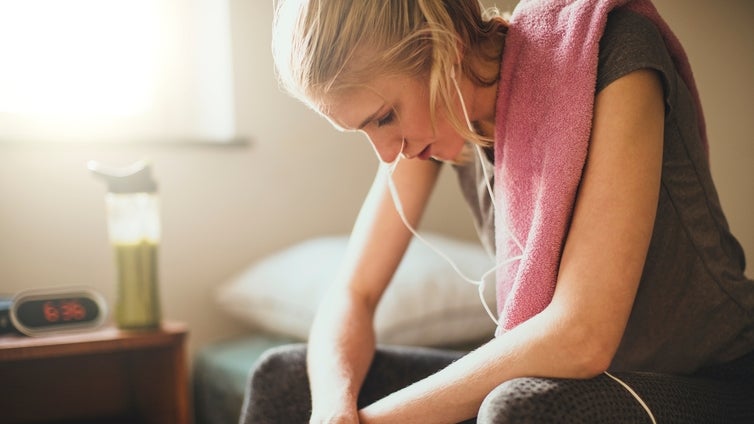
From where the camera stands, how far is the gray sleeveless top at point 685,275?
2.40ft

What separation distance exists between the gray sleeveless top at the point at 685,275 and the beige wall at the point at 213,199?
3.55 ft

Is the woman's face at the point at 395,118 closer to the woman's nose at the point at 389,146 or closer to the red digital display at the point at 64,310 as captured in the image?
the woman's nose at the point at 389,146

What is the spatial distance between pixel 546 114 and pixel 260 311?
0.91m

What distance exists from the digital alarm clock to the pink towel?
0.75m

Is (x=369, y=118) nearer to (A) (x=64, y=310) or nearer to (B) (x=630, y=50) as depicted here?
(B) (x=630, y=50)

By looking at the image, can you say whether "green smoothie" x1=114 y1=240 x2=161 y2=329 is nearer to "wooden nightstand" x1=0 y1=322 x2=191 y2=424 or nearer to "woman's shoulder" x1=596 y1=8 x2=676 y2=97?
"wooden nightstand" x1=0 y1=322 x2=191 y2=424

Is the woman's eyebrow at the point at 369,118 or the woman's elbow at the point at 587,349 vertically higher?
the woman's eyebrow at the point at 369,118

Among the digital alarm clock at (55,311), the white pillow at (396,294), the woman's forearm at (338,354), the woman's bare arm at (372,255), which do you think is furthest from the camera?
the white pillow at (396,294)

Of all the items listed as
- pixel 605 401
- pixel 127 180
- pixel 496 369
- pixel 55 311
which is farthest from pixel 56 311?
pixel 605 401

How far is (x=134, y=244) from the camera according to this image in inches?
48.3

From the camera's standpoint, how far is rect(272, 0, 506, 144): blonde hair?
2.36 ft

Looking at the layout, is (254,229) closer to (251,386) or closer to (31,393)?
(31,393)

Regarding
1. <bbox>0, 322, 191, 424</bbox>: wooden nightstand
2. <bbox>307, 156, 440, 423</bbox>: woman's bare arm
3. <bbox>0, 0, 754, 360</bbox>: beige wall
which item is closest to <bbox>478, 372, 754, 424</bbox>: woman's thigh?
<bbox>307, 156, 440, 423</bbox>: woman's bare arm

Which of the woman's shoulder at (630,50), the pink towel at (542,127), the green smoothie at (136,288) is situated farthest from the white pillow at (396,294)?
the woman's shoulder at (630,50)
